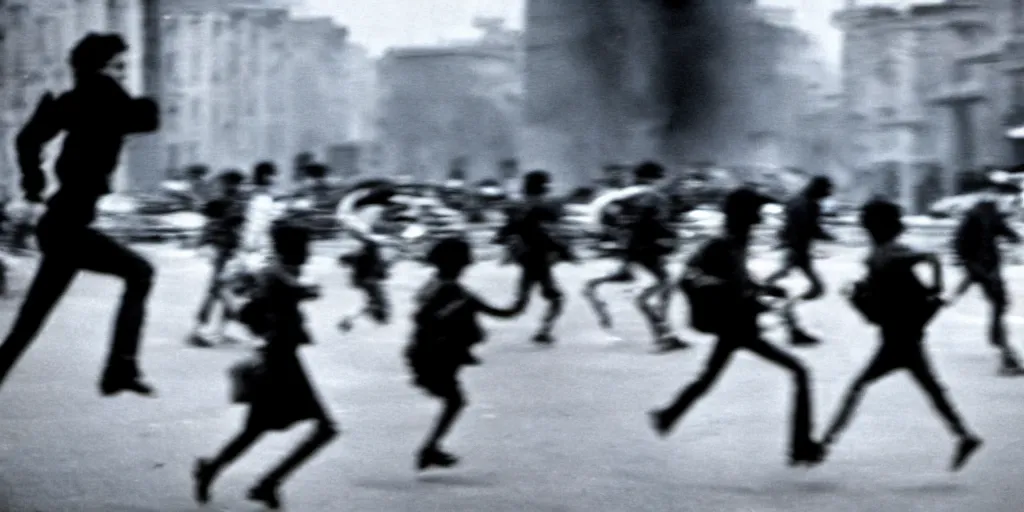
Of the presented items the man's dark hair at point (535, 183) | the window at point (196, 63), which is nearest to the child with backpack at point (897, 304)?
the man's dark hair at point (535, 183)

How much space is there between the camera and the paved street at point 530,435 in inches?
316

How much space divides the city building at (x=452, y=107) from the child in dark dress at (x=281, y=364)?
134 feet

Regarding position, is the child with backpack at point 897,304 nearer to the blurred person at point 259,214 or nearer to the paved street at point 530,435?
the paved street at point 530,435

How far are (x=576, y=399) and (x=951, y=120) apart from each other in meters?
34.6

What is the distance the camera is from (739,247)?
8.36m

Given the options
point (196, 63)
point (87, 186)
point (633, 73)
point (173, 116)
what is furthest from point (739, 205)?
point (196, 63)

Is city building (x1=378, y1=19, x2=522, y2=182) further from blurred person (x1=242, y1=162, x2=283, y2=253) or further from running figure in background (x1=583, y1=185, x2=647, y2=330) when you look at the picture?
blurred person (x1=242, y1=162, x2=283, y2=253)

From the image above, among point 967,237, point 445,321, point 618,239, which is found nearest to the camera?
point 445,321

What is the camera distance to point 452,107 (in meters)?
50.2

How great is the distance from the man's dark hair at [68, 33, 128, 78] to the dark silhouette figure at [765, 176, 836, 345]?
299 inches

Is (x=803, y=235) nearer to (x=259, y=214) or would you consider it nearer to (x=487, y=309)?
(x=259, y=214)

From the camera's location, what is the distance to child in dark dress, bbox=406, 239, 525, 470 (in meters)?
8.11

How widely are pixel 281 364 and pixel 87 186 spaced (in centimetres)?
104

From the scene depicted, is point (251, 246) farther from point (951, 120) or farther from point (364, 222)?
point (951, 120)
